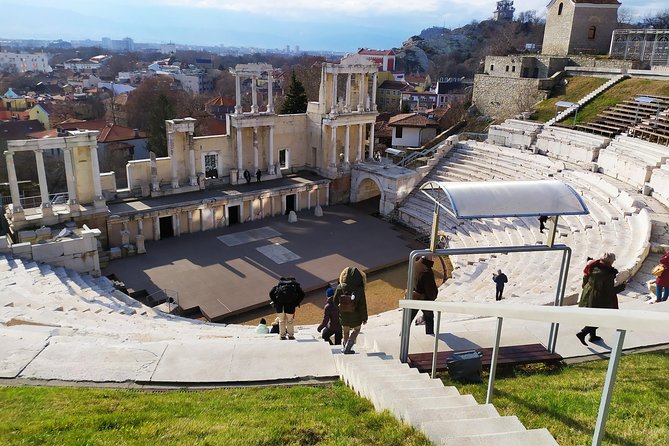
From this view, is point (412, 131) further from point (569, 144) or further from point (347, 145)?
point (569, 144)

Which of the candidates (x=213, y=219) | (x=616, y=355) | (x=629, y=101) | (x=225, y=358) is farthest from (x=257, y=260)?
(x=629, y=101)

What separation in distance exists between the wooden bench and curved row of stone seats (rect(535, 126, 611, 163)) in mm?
20500

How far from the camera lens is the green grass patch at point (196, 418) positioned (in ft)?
15.5

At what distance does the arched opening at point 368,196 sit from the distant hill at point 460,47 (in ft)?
237

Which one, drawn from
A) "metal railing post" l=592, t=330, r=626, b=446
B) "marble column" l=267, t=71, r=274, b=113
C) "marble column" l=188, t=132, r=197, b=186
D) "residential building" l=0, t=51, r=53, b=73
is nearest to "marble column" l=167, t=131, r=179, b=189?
"marble column" l=188, t=132, r=197, b=186

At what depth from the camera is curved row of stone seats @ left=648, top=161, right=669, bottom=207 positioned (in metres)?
18.5

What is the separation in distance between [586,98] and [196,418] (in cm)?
3299

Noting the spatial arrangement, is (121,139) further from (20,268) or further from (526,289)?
(526,289)

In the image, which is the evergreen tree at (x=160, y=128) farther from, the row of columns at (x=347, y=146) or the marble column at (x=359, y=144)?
the marble column at (x=359, y=144)

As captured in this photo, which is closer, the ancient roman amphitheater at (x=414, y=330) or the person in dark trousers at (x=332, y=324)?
the ancient roman amphitheater at (x=414, y=330)

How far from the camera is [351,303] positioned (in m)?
7.78

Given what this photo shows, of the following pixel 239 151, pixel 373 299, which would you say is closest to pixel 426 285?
pixel 373 299

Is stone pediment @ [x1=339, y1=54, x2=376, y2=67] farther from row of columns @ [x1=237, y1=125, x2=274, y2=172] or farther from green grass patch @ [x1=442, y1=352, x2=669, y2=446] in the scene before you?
green grass patch @ [x1=442, y1=352, x2=669, y2=446]

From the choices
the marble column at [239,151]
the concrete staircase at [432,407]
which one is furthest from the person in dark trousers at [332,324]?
the marble column at [239,151]
